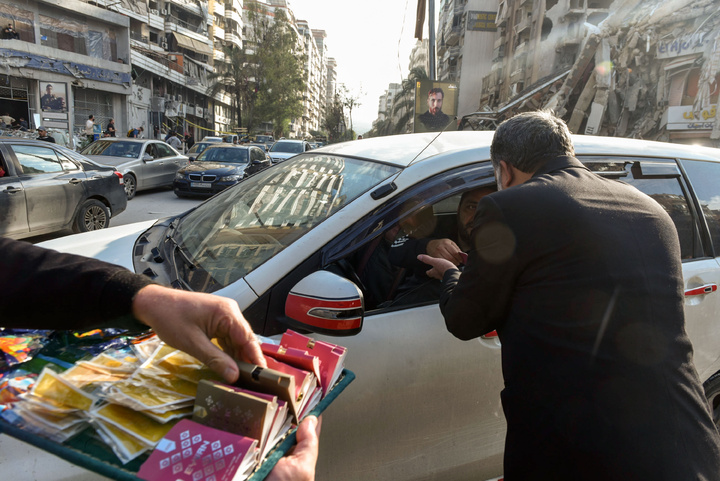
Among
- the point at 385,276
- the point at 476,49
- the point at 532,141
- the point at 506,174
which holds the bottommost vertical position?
the point at 385,276

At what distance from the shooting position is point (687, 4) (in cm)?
1545

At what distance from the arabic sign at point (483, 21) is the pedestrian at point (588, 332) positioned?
44.0 metres

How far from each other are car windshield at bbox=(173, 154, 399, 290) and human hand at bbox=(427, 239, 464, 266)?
46 cm

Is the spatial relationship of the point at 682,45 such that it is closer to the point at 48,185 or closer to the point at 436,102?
the point at 436,102

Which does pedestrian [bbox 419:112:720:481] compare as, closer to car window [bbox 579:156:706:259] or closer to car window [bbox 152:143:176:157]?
car window [bbox 579:156:706:259]

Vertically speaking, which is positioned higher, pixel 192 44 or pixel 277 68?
pixel 192 44

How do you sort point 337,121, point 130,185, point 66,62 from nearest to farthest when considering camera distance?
point 130,185, point 66,62, point 337,121

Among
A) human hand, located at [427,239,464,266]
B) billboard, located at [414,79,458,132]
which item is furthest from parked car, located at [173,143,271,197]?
human hand, located at [427,239,464,266]

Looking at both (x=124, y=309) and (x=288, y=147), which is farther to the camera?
(x=288, y=147)

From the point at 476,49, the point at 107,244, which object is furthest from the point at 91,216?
the point at 476,49

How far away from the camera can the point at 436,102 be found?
13.4 meters

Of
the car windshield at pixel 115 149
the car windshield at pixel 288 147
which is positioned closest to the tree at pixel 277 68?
the car windshield at pixel 288 147

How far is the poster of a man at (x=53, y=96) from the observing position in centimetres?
2117

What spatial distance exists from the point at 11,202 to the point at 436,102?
10.5 metres
